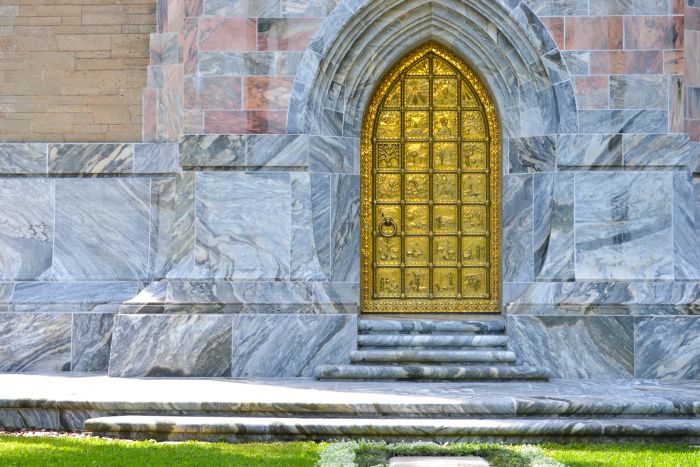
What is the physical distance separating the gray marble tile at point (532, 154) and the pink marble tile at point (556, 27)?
3.16ft

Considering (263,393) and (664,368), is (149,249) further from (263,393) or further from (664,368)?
(664,368)

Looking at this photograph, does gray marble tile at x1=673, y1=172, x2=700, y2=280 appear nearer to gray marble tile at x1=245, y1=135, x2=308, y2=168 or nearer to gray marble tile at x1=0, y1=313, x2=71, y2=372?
gray marble tile at x1=245, y1=135, x2=308, y2=168

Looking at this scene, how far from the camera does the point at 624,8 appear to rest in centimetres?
1008

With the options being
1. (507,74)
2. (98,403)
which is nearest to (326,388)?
(98,403)

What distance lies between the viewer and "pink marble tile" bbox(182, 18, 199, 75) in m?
10.2

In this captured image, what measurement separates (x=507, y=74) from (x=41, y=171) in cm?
514

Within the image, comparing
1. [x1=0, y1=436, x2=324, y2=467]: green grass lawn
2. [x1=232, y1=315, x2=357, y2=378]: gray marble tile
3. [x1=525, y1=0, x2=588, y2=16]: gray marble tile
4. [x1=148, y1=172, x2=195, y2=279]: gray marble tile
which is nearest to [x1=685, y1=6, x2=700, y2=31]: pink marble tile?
[x1=525, y1=0, x2=588, y2=16]: gray marble tile

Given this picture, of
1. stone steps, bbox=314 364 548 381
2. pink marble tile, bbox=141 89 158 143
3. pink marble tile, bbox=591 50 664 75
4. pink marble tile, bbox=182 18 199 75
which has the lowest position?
stone steps, bbox=314 364 548 381

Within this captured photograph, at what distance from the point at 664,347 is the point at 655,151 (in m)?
1.93

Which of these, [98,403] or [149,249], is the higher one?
[149,249]

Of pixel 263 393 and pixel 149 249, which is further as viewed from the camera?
pixel 149 249

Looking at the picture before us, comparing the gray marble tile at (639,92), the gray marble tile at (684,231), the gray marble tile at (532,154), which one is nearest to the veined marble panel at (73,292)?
the gray marble tile at (532,154)

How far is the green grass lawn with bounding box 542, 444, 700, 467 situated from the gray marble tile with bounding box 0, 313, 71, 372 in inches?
216

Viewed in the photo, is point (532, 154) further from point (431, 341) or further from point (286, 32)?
point (286, 32)
